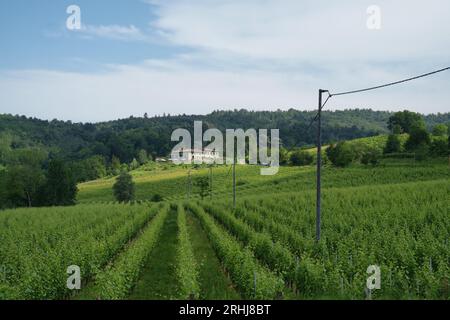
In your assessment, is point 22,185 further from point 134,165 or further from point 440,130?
point 440,130

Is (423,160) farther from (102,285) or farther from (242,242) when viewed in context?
(102,285)

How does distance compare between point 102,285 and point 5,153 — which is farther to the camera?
point 5,153

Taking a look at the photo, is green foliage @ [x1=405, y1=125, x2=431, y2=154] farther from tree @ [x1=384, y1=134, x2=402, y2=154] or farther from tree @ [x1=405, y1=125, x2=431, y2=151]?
tree @ [x1=384, y1=134, x2=402, y2=154]

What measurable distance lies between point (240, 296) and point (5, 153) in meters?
149

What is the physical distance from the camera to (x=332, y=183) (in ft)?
214

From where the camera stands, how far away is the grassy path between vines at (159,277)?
53.4 ft

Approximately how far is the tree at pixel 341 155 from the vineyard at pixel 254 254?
3914 centimetres

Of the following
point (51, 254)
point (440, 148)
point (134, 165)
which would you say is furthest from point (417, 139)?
point (51, 254)

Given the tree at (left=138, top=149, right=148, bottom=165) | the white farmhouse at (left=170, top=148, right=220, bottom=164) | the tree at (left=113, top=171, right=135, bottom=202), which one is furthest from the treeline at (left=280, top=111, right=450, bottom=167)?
the tree at (left=138, top=149, right=148, bottom=165)

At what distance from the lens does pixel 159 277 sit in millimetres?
18938

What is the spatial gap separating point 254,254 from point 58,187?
63.3 meters

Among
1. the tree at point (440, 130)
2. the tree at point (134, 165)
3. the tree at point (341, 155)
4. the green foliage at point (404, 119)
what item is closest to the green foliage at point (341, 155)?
the tree at point (341, 155)

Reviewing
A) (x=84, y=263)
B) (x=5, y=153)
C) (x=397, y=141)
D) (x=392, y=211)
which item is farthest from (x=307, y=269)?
(x=5, y=153)

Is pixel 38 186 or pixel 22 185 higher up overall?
pixel 22 185
